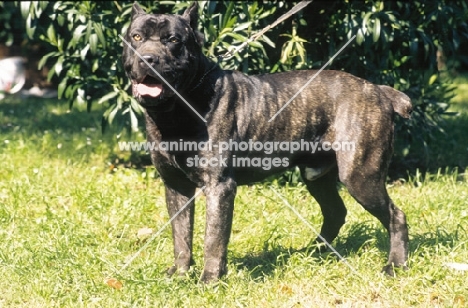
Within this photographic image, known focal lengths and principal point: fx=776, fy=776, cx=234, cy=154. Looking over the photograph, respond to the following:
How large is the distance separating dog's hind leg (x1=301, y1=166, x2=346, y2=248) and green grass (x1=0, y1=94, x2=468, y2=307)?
0.43 ft

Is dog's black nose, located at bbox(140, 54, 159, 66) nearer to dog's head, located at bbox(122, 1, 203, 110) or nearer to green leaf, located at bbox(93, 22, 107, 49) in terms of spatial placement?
dog's head, located at bbox(122, 1, 203, 110)

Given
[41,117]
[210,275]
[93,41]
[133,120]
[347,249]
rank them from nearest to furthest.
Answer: [210,275], [347,249], [93,41], [133,120], [41,117]

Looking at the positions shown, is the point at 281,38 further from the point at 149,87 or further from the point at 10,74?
the point at 10,74

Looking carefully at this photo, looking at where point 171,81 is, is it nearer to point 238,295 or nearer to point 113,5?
point 238,295

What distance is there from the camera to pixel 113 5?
7504 mm

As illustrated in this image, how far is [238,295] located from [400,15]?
3785 millimetres

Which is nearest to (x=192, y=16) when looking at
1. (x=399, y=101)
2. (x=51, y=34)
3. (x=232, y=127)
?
(x=232, y=127)

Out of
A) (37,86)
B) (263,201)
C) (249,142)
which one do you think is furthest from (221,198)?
(37,86)

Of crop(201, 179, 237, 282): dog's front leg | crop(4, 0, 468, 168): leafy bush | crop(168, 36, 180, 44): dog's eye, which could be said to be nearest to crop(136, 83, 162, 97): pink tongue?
crop(168, 36, 180, 44): dog's eye

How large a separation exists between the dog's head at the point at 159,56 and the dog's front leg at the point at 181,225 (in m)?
0.78

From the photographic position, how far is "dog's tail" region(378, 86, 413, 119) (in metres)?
5.51

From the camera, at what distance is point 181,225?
5.41m

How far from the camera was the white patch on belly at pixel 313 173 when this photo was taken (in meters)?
5.56

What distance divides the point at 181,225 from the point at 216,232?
1.57ft
